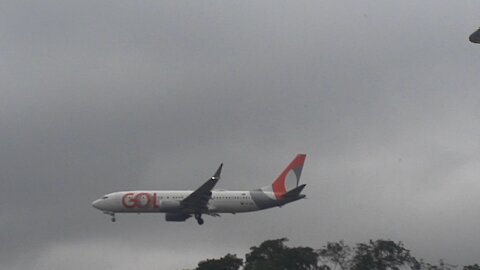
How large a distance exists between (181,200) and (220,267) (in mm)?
10933

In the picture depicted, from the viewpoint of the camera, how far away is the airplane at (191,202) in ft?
498

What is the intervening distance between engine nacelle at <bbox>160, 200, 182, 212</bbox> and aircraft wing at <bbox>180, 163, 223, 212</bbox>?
2.56 feet

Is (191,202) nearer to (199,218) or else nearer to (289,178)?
(199,218)

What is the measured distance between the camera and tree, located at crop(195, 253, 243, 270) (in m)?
155

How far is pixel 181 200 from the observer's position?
499 feet

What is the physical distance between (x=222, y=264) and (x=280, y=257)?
7798mm

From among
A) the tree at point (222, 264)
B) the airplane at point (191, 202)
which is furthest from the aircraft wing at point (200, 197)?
the tree at point (222, 264)

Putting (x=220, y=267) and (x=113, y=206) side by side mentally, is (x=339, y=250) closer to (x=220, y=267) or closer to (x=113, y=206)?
(x=220, y=267)

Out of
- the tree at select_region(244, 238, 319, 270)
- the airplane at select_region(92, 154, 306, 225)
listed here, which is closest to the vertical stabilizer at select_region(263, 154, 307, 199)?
the airplane at select_region(92, 154, 306, 225)

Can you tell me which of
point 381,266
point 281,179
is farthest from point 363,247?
point 281,179

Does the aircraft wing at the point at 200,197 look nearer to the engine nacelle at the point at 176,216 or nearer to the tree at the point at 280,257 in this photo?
the engine nacelle at the point at 176,216

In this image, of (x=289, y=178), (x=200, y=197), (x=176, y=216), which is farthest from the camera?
(x=289, y=178)

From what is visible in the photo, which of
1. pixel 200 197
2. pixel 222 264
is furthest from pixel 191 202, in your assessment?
pixel 222 264

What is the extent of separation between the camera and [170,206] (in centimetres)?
15212
